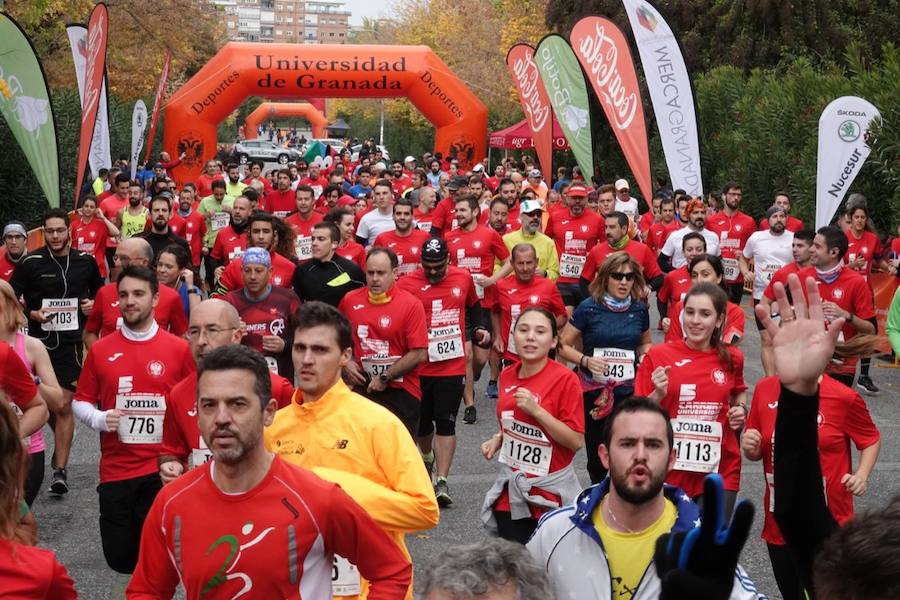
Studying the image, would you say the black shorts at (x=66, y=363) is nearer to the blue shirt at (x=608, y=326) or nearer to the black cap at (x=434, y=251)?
the black cap at (x=434, y=251)

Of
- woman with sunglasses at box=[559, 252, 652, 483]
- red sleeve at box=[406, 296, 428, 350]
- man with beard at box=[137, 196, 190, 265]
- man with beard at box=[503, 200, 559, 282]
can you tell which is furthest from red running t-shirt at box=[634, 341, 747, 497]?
man with beard at box=[137, 196, 190, 265]

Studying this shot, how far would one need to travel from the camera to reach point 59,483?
8.80 metres

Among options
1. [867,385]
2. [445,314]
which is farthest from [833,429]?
[867,385]

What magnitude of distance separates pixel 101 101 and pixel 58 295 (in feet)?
32.3

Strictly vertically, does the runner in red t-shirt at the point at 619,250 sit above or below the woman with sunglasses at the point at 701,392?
above

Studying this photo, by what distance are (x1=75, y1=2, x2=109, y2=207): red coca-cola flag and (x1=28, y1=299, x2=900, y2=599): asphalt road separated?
6730 mm

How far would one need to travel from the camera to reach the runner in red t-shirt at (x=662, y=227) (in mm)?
15984

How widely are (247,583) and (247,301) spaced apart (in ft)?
15.0

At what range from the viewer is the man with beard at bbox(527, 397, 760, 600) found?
3.84m

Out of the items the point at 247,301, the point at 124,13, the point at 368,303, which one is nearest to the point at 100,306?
the point at 247,301

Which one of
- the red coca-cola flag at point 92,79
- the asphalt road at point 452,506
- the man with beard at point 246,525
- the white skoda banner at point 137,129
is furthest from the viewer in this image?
the white skoda banner at point 137,129

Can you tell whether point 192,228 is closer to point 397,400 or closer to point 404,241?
point 404,241

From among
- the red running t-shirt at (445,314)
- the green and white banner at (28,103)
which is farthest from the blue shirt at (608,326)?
the green and white banner at (28,103)

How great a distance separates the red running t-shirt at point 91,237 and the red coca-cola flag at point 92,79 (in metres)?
2.12
